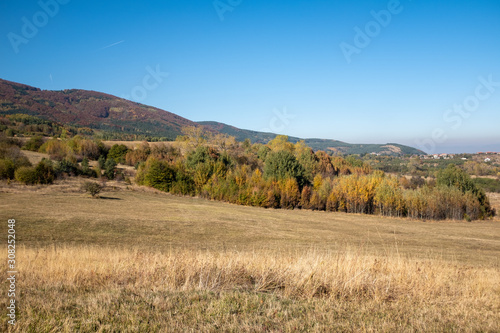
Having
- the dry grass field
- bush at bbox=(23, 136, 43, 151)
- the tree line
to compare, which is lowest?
the tree line

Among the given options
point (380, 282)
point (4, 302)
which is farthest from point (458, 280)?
Result: point (4, 302)

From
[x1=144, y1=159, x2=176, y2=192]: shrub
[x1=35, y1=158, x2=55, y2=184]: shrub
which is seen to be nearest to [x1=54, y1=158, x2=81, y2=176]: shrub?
[x1=35, y1=158, x2=55, y2=184]: shrub

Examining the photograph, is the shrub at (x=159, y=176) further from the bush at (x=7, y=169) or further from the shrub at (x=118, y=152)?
the shrub at (x=118, y=152)

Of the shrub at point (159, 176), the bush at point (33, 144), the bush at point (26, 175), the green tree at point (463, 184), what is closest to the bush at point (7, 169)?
the bush at point (26, 175)

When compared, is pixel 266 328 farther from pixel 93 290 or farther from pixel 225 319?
pixel 93 290

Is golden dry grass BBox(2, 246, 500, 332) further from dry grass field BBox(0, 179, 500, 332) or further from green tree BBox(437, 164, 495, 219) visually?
green tree BBox(437, 164, 495, 219)

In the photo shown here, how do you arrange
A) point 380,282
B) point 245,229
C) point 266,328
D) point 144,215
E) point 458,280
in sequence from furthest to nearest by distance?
point 144,215, point 245,229, point 458,280, point 380,282, point 266,328

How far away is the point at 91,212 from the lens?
98.0 ft

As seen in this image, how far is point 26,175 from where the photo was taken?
42.4 meters

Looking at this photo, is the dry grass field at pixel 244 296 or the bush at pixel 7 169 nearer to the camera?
the dry grass field at pixel 244 296

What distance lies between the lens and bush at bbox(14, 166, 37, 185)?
42.1m

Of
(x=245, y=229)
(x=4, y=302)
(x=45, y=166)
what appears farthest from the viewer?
(x=45, y=166)

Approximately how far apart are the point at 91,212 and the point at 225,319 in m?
29.1

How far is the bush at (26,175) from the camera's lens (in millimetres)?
42125
